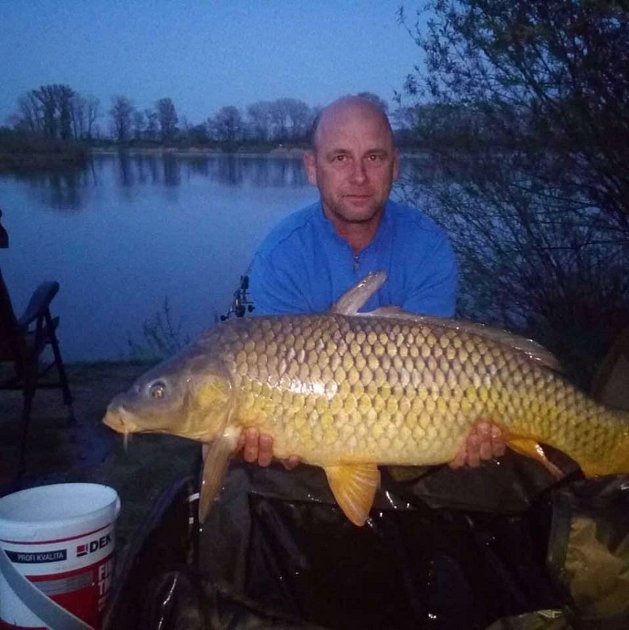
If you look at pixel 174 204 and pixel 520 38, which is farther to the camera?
pixel 174 204

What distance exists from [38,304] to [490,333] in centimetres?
183

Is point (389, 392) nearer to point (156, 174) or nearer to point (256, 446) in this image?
point (256, 446)

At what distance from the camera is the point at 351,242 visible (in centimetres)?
208

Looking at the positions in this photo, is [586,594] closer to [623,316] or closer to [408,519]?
[408,519]

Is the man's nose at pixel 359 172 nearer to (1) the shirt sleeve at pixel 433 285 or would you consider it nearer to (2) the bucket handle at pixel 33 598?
(1) the shirt sleeve at pixel 433 285

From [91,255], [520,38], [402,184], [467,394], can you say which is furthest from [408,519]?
[91,255]

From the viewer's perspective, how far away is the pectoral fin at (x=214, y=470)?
4.45 ft

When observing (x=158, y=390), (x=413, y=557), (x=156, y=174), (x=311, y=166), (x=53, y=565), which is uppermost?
(x=311, y=166)

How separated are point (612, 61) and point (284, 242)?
7.75 ft

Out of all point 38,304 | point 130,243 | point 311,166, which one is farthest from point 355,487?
point 130,243

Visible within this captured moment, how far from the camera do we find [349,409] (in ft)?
4.51

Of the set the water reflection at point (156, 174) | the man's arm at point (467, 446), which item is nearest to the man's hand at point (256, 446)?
the man's arm at point (467, 446)

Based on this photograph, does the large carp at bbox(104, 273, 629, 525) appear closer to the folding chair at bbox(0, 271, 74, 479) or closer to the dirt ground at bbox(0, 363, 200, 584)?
the dirt ground at bbox(0, 363, 200, 584)

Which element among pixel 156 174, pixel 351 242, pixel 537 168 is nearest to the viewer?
pixel 351 242
